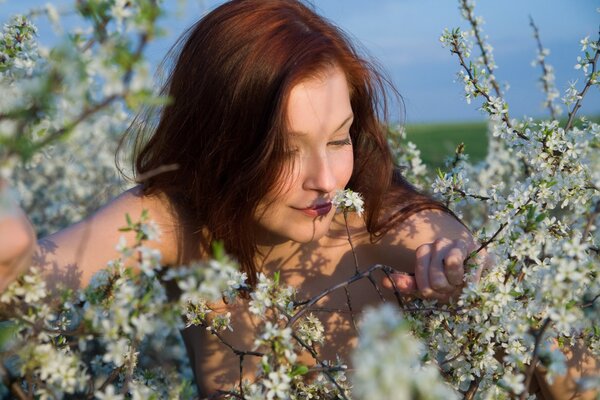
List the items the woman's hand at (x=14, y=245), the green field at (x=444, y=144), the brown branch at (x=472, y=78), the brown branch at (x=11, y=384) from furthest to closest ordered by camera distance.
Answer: the green field at (x=444, y=144)
the brown branch at (x=472, y=78)
the brown branch at (x=11, y=384)
the woman's hand at (x=14, y=245)

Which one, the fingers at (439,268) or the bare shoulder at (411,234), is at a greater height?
the fingers at (439,268)

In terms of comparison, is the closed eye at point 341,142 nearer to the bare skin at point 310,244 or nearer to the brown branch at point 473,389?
the bare skin at point 310,244

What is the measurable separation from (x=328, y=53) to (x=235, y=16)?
0.38 metres

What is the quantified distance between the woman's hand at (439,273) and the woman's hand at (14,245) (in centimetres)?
122

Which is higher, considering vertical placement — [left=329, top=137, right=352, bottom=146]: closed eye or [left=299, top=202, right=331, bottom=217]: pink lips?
[left=329, top=137, right=352, bottom=146]: closed eye

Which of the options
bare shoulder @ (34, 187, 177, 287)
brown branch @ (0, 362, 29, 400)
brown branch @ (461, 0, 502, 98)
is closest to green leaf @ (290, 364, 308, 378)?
A: bare shoulder @ (34, 187, 177, 287)

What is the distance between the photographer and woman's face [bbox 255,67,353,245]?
2.27 meters

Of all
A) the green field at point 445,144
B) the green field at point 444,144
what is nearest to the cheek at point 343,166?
the green field at point 445,144

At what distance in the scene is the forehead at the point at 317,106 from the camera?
2273mm

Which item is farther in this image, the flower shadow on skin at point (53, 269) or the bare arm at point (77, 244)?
the flower shadow on skin at point (53, 269)

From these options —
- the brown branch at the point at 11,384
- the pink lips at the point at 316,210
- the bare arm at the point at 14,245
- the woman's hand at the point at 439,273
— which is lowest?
the woman's hand at the point at 439,273

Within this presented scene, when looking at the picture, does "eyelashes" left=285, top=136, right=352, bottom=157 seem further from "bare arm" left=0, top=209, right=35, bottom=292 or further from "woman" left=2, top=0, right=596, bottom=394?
"bare arm" left=0, top=209, right=35, bottom=292

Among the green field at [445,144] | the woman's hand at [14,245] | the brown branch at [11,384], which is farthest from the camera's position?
the green field at [445,144]

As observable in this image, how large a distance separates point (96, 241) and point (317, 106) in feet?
2.90
